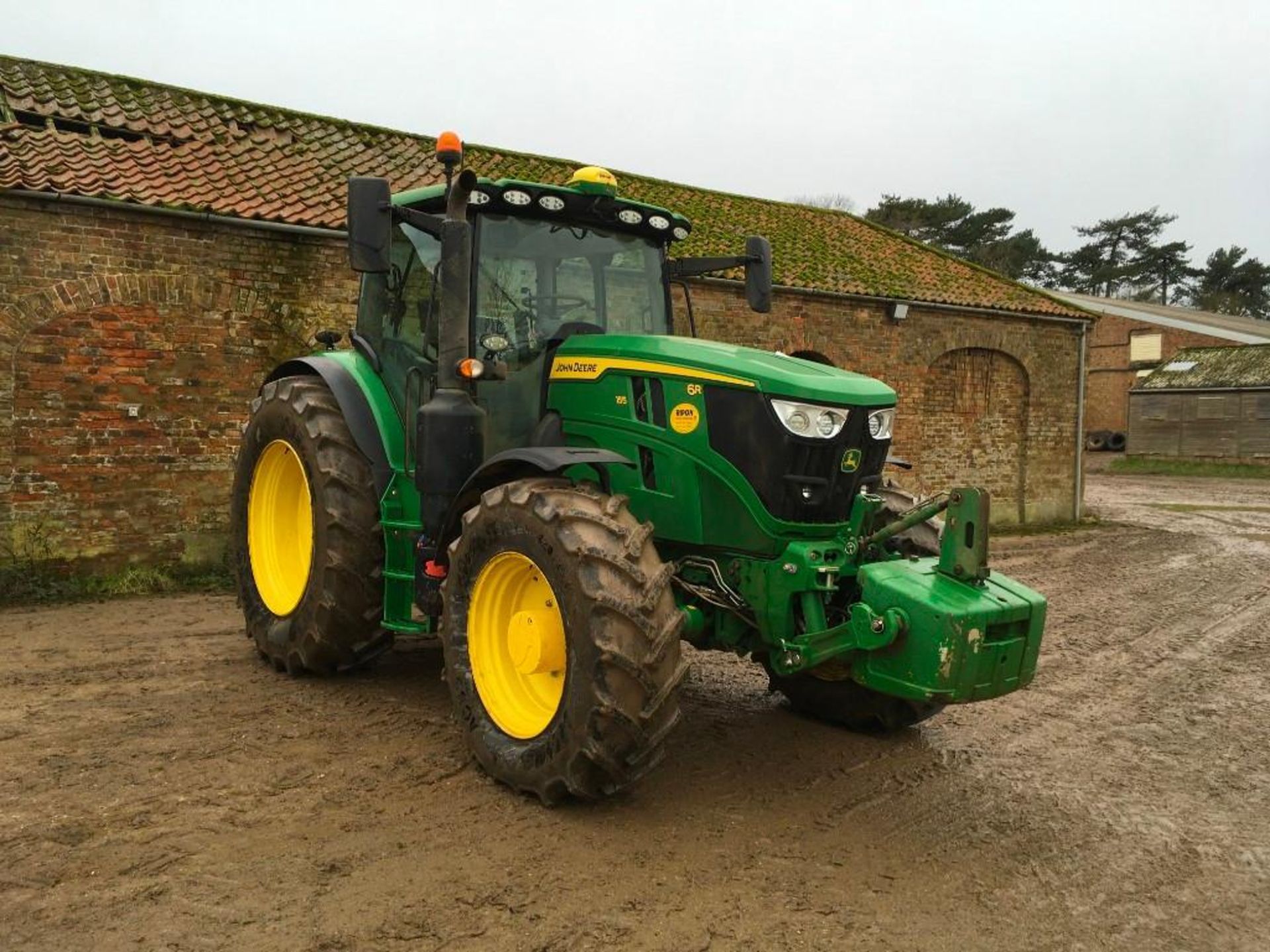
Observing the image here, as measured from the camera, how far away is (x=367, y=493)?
509 centimetres

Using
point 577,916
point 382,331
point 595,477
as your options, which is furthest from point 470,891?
point 382,331

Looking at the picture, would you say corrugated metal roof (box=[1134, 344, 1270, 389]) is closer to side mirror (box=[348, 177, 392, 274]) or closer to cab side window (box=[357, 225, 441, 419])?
cab side window (box=[357, 225, 441, 419])

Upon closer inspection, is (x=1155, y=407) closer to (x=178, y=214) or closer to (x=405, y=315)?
(x=178, y=214)

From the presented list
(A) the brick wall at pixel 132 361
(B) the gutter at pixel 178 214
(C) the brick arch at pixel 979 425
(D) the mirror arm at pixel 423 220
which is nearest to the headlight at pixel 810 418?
(D) the mirror arm at pixel 423 220

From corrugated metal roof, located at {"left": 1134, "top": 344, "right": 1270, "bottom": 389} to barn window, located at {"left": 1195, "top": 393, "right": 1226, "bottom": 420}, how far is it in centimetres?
33

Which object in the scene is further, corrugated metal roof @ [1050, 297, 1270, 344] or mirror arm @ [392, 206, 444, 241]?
corrugated metal roof @ [1050, 297, 1270, 344]

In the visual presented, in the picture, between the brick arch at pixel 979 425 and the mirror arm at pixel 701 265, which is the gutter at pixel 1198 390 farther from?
the mirror arm at pixel 701 265

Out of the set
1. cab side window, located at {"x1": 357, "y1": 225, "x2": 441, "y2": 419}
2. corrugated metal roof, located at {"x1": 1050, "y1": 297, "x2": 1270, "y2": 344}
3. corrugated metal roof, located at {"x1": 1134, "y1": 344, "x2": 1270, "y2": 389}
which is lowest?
cab side window, located at {"x1": 357, "y1": 225, "x2": 441, "y2": 419}

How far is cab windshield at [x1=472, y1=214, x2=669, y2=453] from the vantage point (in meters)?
4.72

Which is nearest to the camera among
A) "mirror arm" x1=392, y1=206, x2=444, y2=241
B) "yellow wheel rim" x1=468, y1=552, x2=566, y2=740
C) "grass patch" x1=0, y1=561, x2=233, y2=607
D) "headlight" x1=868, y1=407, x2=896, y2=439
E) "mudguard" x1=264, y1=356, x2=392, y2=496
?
"yellow wheel rim" x1=468, y1=552, x2=566, y2=740

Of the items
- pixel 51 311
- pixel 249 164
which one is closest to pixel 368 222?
pixel 51 311

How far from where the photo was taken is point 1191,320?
128 feet

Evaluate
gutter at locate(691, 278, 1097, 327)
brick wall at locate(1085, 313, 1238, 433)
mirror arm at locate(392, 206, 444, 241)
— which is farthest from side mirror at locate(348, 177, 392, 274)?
brick wall at locate(1085, 313, 1238, 433)

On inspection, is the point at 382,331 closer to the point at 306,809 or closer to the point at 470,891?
the point at 306,809
